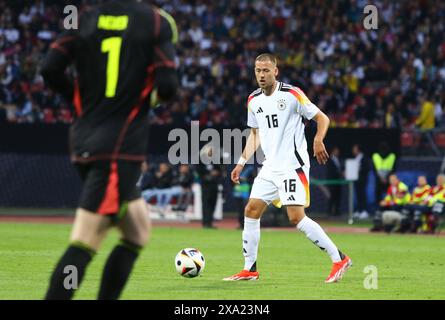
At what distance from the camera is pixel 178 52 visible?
32.2 metres

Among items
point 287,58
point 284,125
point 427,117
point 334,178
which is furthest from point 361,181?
point 284,125

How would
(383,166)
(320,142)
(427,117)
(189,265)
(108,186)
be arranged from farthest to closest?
(427,117)
(383,166)
(189,265)
(320,142)
(108,186)

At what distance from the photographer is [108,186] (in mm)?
6945

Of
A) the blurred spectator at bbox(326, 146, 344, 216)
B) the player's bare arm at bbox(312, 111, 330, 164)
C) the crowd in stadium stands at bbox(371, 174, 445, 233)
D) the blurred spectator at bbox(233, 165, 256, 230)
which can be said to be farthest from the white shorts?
the blurred spectator at bbox(326, 146, 344, 216)

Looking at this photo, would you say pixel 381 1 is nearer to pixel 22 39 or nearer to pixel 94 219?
pixel 22 39

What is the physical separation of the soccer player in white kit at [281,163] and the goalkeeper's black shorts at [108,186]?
4.72 meters

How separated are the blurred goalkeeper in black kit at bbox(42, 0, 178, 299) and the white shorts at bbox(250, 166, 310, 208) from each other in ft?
15.3

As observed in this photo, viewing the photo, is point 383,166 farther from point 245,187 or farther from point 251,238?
point 251,238

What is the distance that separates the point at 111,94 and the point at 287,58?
25.6 meters

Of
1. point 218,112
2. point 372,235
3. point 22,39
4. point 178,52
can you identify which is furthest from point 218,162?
point 22,39

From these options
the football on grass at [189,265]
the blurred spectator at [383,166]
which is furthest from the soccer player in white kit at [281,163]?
the blurred spectator at [383,166]

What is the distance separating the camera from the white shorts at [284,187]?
38.4 ft

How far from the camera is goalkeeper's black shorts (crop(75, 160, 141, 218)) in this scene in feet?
22.7

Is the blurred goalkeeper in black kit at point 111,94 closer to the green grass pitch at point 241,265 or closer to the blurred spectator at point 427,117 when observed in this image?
the green grass pitch at point 241,265
